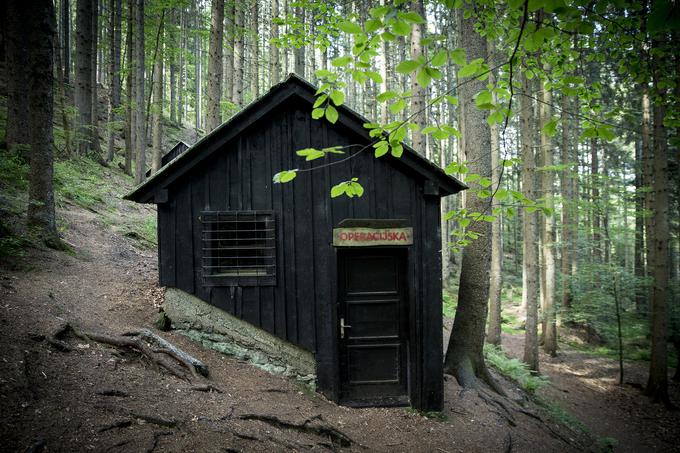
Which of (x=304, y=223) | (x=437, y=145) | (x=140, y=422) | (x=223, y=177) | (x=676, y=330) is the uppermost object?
(x=437, y=145)

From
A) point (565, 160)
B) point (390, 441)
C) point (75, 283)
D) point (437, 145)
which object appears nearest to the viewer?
point (390, 441)

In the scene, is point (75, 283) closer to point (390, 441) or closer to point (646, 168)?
point (390, 441)

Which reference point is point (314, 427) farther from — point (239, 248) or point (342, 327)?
point (239, 248)

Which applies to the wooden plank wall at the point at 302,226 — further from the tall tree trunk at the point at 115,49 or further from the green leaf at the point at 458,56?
the tall tree trunk at the point at 115,49

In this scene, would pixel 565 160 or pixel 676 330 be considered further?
pixel 565 160

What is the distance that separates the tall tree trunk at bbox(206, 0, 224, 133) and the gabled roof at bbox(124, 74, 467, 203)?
145 inches

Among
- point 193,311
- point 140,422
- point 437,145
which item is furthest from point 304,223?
point 437,145

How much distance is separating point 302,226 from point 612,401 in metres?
10.9

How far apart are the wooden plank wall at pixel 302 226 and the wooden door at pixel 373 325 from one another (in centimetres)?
21

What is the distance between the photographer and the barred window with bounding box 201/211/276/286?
250 inches

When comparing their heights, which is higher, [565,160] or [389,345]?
[565,160]

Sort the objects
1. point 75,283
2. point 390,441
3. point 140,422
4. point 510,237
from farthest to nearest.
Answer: point 510,237 < point 75,283 < point 390,441 < point 140,422

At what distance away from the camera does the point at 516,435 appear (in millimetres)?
6520

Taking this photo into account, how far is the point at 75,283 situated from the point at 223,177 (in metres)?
3.54
